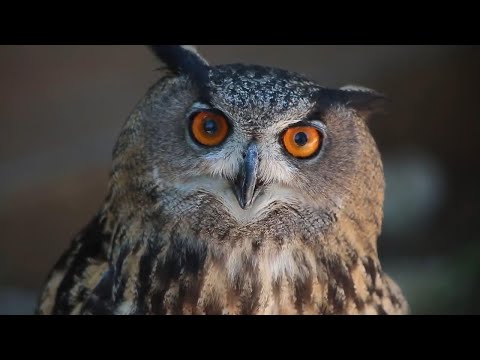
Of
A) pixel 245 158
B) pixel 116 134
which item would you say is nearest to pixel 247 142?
pixel 245 158

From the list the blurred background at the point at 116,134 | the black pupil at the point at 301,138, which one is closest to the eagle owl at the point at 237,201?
the black pupil at the point at 301,138

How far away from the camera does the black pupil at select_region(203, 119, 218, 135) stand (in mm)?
1192

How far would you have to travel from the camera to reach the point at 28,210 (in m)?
2.78

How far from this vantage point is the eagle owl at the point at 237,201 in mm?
1186

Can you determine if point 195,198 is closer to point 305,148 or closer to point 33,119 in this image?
point 305,148

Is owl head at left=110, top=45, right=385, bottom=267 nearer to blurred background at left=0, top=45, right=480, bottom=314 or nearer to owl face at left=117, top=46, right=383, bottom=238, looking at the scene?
owl face at left=117, top=46, right=383, bottom=238

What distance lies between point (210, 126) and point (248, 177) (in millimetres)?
114

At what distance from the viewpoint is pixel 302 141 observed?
3.99ft

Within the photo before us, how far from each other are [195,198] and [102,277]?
260mm

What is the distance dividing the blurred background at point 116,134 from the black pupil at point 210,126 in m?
1.47

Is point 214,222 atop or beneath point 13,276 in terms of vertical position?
atop

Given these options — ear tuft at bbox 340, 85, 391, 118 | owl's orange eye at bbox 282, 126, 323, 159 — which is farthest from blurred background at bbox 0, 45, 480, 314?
owl's orange eye at bbox 282, 126, 323, 159
